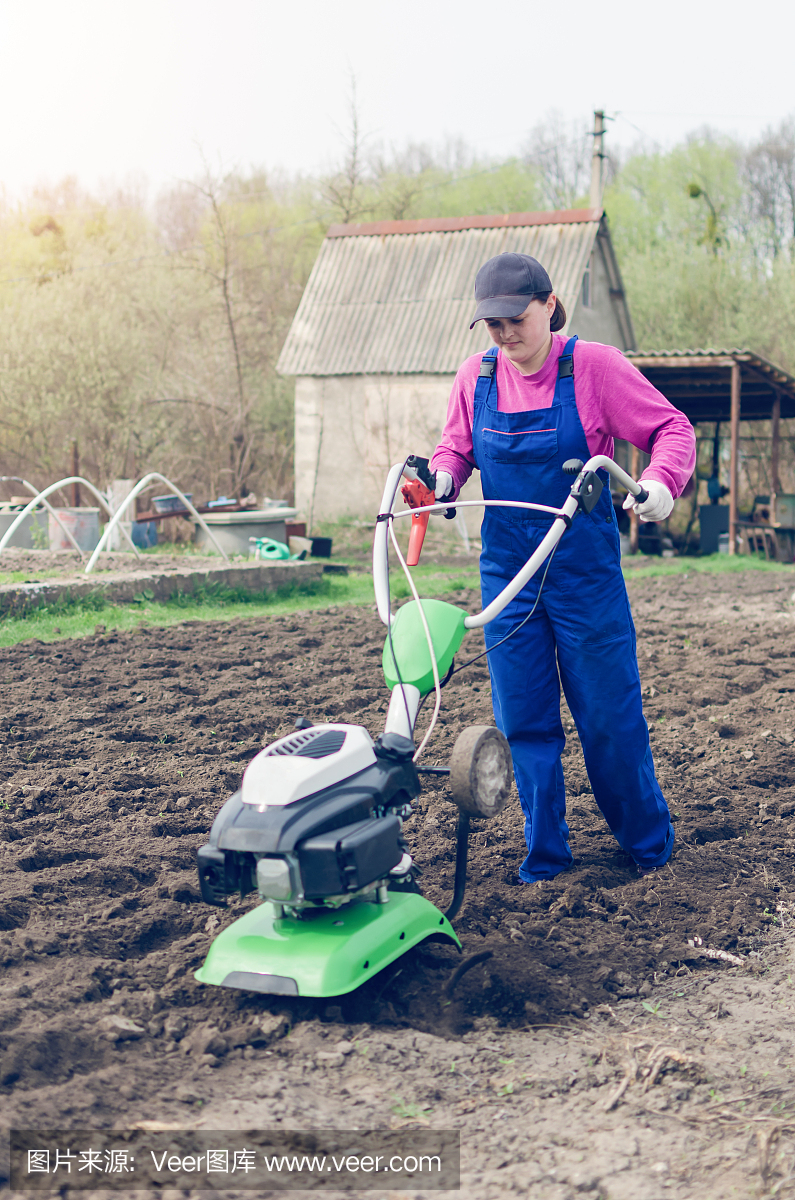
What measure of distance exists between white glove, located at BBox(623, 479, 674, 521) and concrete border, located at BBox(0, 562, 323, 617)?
22.0ft

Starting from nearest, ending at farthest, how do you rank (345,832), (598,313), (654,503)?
(345,832), (654,503), (598,313)

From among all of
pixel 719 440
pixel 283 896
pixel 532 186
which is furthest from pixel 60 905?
pixel 532 186

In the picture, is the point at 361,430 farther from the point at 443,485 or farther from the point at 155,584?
the point at 443,485

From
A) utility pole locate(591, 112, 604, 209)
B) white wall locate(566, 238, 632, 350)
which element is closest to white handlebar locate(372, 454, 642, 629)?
white wall locate(566, 238, 632, 350)

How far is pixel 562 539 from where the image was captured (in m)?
3.34

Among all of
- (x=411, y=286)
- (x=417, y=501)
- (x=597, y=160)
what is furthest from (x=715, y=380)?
(x=417, y=501)

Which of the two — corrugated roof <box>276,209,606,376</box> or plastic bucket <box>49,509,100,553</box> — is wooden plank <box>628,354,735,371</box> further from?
plastic bucket <box>49,509,100,553</box>

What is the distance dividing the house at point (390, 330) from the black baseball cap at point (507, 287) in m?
14.8

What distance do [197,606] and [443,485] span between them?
671cm

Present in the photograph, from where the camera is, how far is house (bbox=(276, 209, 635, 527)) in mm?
18141

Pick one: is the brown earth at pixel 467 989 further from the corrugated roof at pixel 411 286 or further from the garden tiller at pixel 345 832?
the corrugated roof at pixel 411 286

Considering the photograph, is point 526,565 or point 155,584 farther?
point 155,584

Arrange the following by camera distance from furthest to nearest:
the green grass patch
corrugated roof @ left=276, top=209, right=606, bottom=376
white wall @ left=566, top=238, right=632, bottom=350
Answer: white wall @ left=566, top=238, right=632, bottom=350
corrugated roof @ left=276, top=209, right=606, bottom=376
the green grass patch

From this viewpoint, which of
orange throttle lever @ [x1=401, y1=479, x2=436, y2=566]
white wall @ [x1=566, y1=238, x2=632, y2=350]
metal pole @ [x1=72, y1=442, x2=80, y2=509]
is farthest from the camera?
white wall @ [x1=566, y1=238, x2=632, y2=350]
